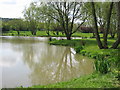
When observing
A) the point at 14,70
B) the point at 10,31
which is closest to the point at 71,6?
the point at 14,70

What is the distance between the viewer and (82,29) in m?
62.5

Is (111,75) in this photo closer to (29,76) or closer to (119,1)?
(29,76)

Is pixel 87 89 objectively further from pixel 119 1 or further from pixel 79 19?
pixel 79 19

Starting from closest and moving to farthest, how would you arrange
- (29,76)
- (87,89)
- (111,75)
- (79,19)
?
(87,89), (111,75), (29,76), (79,19)

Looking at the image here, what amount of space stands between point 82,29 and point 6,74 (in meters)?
56.2

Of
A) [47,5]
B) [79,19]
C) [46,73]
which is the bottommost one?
[46,73]

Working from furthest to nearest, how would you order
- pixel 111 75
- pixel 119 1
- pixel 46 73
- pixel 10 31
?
pixel 10 31 < pixel 119 1 < pixel 46 73 < pixel 111 75

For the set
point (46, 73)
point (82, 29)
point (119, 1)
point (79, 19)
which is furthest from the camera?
point (82, 29)

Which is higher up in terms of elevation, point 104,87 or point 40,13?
point 40,13

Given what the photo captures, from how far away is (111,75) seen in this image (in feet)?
20.4

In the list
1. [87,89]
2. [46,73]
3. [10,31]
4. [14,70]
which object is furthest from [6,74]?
[10,31]

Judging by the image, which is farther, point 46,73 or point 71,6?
point 71,6

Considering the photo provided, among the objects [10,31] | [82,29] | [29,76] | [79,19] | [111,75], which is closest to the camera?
[111,75]

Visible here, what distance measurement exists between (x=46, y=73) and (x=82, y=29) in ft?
182
